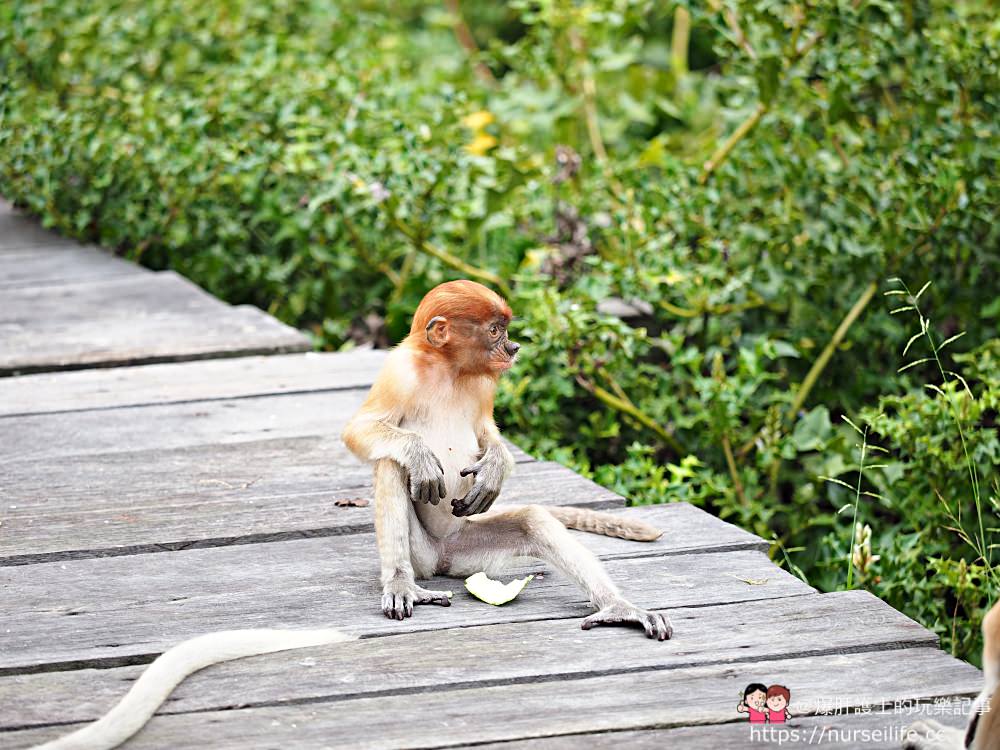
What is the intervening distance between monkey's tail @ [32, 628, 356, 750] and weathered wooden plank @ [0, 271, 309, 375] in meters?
2.87

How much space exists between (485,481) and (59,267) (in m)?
4.45

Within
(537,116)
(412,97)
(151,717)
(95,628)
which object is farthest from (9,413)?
(537,116)

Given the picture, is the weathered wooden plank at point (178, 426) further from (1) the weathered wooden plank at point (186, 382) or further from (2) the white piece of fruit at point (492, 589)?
(2) the white piece of fruit at point (492, 589)

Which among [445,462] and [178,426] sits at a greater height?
[445,462]

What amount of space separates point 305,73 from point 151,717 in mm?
5470

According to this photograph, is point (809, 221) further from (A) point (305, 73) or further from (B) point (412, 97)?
(A) point (305, 73)

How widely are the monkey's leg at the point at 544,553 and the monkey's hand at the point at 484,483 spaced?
0.08m

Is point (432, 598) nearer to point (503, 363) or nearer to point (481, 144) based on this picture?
point (503, 363)

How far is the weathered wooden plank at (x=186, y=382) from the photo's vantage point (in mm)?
5004

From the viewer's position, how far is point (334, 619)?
10.1 feet

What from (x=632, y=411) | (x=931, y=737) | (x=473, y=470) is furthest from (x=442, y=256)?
(x=931, y=737)

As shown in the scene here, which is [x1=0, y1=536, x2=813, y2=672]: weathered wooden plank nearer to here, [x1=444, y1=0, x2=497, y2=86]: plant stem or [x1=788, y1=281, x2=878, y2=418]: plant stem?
[x1=788, y1=281, x2=878, y2=418]: plant stem

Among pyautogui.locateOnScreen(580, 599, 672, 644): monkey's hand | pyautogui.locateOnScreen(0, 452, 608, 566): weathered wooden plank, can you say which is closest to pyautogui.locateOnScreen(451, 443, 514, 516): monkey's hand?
pyautogui.locateOnScreen(580, 599, 672, 644): monkey's hand

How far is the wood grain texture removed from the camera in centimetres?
680
